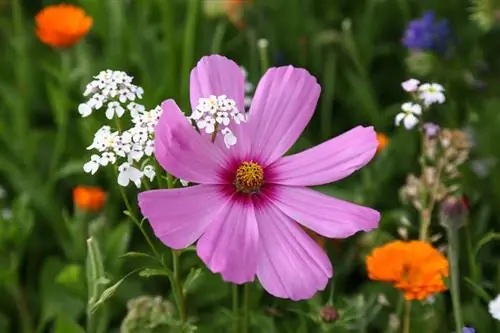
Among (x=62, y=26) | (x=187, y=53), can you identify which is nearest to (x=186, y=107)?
(x=187, y=53)

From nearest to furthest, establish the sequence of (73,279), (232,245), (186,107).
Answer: (232,245) < (73,279) < (186,107)

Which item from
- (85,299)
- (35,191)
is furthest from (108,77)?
(35,191)

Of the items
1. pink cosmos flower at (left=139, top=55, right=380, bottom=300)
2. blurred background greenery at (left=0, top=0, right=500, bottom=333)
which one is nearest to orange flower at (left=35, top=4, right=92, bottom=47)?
blurred background greenery at (left=0, top=0, right=500, bottom=333)

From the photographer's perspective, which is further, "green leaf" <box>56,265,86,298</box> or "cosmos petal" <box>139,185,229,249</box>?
Answer: "green leaf" <box>56,265,86,298</box>

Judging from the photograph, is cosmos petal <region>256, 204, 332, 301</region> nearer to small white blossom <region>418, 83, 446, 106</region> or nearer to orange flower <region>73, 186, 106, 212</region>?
small white blossom <region>418, 83, 446, 106</region>

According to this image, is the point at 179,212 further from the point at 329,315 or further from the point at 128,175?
the point at 329,315
